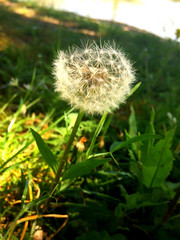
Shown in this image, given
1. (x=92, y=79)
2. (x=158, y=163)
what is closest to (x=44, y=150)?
(x=92, y=79)

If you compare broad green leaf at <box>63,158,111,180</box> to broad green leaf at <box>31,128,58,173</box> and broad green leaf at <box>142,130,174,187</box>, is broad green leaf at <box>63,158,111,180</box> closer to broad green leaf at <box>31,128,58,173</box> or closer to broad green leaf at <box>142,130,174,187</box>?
broad green leaf at <box>31,128,58,173</box>

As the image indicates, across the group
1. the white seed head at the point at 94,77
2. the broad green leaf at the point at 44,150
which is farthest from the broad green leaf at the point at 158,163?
the broad green leaf at the point at 44,150

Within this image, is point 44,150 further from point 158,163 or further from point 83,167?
point 158,163

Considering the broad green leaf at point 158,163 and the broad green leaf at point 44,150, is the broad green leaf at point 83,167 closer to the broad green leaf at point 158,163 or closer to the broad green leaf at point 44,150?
the broad green leaf at point 44,150

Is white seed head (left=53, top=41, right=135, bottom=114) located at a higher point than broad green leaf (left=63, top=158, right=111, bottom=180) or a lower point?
higher

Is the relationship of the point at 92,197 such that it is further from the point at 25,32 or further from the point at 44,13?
the point at 44,13

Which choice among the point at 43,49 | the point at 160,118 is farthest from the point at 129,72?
the point at 43,49

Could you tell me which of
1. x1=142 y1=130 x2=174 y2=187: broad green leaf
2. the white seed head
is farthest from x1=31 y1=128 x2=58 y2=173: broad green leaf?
x1=142 y1=130 x2=174 y2=187: broad green leaf
